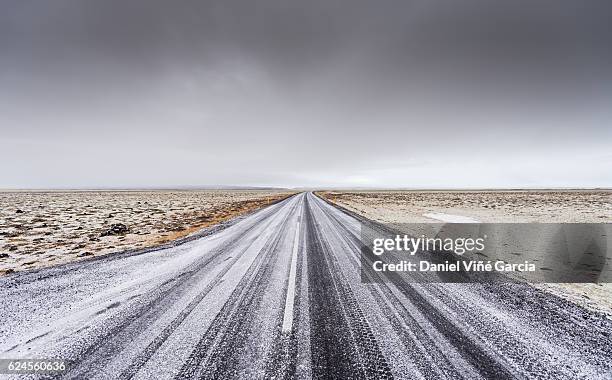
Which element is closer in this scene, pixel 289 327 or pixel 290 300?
pixel 289 327

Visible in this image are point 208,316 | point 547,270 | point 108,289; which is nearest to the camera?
point 208,316

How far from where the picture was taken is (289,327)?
3.35 metres

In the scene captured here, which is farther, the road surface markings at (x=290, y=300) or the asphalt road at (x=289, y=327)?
the road surface markings at (x=290, y=300)

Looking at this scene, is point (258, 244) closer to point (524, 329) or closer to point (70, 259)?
point (70, 259)

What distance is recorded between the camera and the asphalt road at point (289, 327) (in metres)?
2.59

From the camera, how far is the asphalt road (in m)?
2.59

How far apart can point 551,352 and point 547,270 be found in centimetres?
A: 474

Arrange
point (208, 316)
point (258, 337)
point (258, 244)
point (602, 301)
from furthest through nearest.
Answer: point (258, 244)
point (602, 301)
point (208, 316)
point (258, 337)

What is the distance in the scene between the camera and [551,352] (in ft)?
9.44

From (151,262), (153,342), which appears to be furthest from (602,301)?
(151,262)

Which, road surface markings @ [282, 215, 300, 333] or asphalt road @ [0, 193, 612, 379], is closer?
asphalt road @ [0, 193, 612, 379]

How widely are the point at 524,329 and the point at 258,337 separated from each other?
3.64 m

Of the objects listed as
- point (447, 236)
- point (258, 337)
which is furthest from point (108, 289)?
point (447, 236)

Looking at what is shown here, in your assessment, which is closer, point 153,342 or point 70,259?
point 153,342
